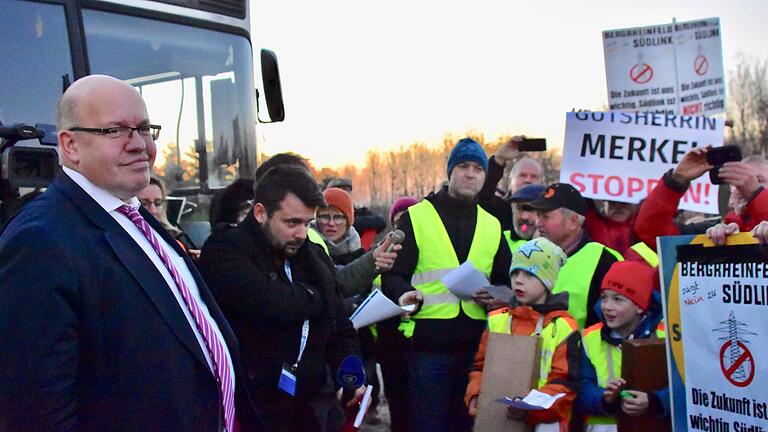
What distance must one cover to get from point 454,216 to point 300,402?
6.97 ft

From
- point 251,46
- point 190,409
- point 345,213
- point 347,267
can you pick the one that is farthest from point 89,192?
point 251,46

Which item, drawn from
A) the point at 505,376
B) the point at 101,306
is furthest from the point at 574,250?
the point at 101,306

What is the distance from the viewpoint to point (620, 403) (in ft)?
15.0

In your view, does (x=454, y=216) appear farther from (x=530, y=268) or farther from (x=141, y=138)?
(x=141, y=138)

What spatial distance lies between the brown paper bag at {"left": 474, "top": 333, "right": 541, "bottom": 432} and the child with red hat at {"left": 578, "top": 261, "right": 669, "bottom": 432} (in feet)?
0.94

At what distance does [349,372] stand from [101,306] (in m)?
1.84

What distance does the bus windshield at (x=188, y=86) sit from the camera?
5.72 m

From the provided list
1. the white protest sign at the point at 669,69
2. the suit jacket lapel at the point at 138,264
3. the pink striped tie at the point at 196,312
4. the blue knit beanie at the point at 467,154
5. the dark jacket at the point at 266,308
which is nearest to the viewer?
the suit jacket lapel at the point at 138,264

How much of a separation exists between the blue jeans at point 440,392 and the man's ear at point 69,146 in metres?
3.29

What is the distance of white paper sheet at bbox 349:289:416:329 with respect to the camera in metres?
5.12

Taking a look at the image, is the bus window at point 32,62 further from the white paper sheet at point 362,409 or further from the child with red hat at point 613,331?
the child with red hat at point 613,331

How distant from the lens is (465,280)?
526 centimetres

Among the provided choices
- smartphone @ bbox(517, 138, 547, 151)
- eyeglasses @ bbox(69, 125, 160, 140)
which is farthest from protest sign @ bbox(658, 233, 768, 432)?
eyeglasses @ bbox(69, 125, 160, 140)

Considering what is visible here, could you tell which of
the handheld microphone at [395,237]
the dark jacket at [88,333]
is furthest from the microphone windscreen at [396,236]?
the dark jacket at [88,333]
